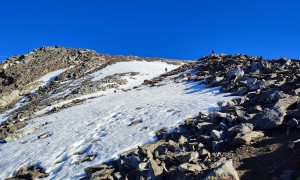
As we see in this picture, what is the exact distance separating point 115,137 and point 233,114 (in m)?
6.48

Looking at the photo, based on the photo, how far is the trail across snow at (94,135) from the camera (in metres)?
15.2

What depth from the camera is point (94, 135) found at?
18.5m

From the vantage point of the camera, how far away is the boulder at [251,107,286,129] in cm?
1227

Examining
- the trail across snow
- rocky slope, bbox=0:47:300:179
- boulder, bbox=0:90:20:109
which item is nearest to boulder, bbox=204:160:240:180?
rocky slope, bbox=0:47:300:179

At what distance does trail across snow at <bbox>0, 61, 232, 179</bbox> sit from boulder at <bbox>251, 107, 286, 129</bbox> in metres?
4.55

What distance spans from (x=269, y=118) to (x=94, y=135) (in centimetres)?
1014

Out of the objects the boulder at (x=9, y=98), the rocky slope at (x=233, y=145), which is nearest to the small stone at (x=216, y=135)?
the rocky slope at (x=233, y=145)

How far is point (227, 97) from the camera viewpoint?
19547mm

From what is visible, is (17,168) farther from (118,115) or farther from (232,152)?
(232,152)

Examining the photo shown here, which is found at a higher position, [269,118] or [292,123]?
[269,118]

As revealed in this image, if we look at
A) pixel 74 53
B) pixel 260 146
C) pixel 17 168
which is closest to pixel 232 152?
pixel 260 146

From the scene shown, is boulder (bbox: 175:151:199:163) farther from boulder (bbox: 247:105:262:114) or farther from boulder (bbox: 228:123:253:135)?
boulder (bbox: 247:105:262:114)

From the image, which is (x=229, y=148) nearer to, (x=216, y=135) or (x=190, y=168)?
(x=216, y=135)

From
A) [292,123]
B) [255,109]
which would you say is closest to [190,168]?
[292,123]
